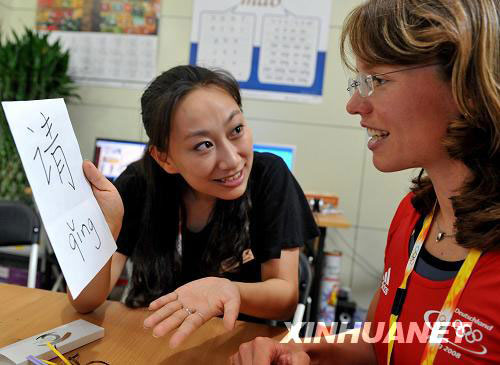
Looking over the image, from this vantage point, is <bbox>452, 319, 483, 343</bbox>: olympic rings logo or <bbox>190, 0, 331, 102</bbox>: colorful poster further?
<bbox>190, 0, 331, 102</bbox>: colorful poster

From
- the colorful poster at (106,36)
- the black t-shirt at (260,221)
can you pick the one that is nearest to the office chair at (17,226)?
the black t-shirt at (260,221)

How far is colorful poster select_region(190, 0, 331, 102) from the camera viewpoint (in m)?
3.13

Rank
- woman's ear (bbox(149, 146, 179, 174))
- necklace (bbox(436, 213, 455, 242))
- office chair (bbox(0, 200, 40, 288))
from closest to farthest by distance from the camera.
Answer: necklace (bbox(436, 213, 455, 242))
woman's ear (bbox(149, 146, 179, 174))
office chair (bbox(0, 200, 40, 288))

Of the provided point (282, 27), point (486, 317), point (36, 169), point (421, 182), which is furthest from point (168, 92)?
point (282, 27)

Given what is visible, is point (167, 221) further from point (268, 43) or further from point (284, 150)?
point (268, 43)

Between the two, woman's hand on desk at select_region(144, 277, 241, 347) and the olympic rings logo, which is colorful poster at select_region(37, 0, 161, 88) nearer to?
woman's hand on desk at select_region(144, 277, 241, 347)

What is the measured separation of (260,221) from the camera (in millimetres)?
1268

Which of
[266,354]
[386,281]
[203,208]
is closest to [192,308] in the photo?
[266,354]

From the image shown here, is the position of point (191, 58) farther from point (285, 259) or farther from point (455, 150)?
point (455, 150)

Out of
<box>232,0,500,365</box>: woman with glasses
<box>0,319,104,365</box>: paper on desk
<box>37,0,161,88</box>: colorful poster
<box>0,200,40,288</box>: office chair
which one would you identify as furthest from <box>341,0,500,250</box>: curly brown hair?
<box>37,0,161,88</box>: colorful poster

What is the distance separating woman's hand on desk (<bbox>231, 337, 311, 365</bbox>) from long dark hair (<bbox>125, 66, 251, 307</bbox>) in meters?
0.43

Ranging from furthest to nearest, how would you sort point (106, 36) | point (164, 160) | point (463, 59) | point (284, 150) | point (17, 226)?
point (106, 36), point (284, 150), point (17, 226), point (164, 160), point (463, 59)

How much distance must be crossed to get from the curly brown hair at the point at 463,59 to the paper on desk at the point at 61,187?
1.82 feet

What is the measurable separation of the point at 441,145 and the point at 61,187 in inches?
25.7
